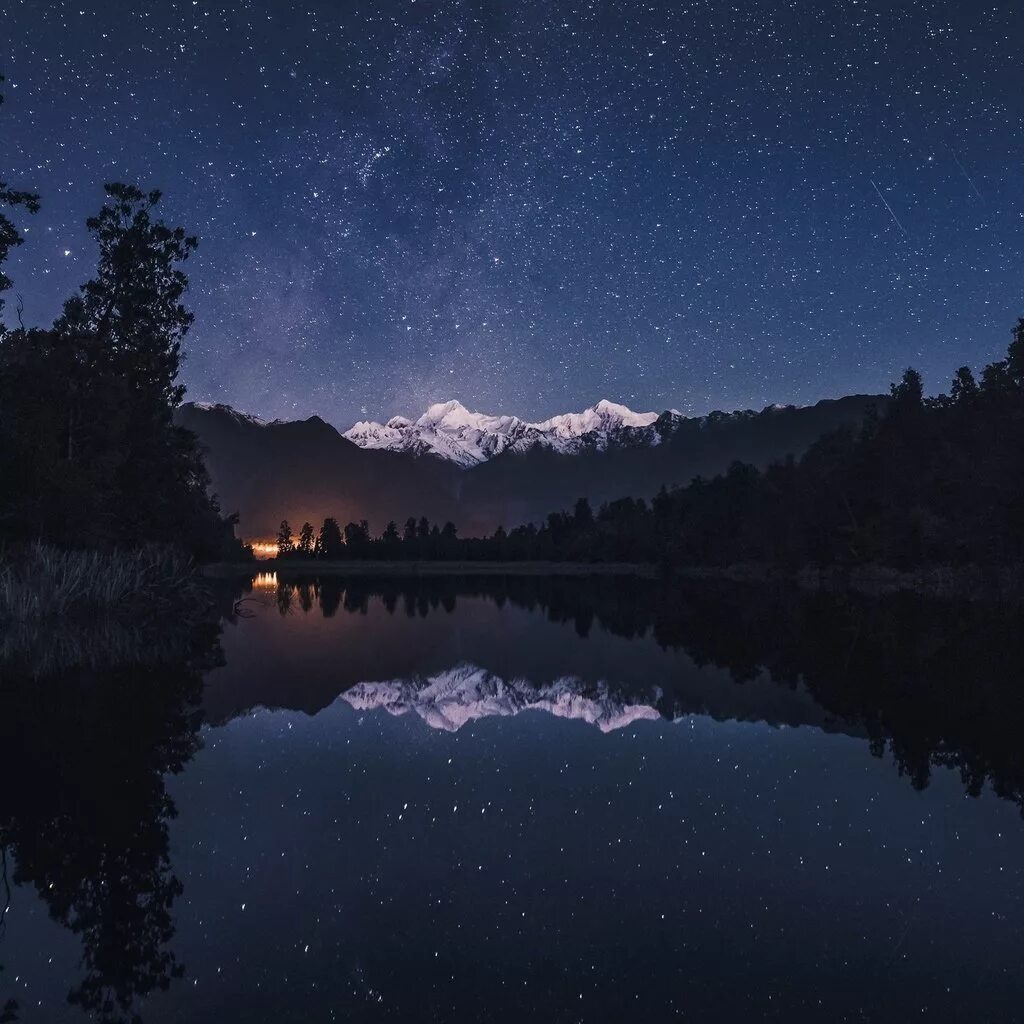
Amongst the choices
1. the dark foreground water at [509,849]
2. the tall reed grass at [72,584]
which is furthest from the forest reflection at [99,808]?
the tall reed grass at [72,584]

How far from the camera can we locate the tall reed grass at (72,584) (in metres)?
23.0

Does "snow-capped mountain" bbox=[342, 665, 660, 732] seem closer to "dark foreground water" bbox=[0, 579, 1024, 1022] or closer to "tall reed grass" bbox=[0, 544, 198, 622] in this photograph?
"dark foreground water" bbox=[0, 579, 1024, 1022]

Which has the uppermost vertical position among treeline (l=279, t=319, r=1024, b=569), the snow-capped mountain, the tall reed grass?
treeline (l=279, t=319, r=1024, b=569)

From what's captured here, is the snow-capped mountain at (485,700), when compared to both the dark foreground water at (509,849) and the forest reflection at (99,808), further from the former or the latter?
the forest reflection at (99,808)

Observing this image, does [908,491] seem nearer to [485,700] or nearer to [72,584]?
[485,700]

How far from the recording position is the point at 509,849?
339 inches

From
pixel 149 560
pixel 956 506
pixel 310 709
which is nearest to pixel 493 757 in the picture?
pixel 310 709

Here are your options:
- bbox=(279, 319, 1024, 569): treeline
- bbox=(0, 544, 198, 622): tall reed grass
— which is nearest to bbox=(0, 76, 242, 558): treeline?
bbox=(0, 544, 198, 622): tall reed grass

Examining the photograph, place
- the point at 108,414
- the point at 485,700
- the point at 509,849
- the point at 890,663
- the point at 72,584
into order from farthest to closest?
the point at 108,414
the point at 72,584
the point at 890,663
the point at 485,700
the point at 509,849

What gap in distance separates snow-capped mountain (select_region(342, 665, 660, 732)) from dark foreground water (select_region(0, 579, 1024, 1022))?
143 mm

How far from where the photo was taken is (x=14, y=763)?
1111 centimetres

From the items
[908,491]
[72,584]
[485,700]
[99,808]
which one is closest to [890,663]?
[485,700]

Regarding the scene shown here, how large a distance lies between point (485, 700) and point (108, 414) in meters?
22.1

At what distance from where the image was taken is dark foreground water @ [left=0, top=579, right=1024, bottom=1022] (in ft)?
19.0
